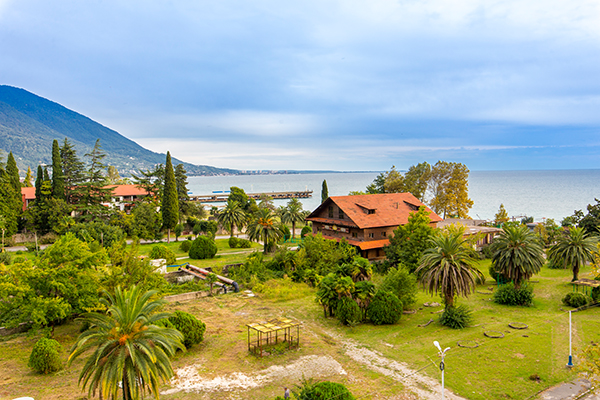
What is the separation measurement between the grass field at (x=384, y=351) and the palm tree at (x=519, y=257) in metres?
2.78

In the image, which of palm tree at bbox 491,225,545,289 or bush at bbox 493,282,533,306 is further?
palm tree at bbox 491,225,545,289

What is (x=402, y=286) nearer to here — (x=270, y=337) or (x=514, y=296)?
(x=514, y=296)

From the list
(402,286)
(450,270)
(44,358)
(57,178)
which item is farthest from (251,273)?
(57,178)

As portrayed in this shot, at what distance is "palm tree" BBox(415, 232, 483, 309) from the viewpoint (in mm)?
25656

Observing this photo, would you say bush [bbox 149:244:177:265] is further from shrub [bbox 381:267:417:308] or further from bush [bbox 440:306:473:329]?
bush [bbox 440:306:473:329]

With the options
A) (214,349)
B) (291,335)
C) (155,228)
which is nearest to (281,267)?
(291,335)

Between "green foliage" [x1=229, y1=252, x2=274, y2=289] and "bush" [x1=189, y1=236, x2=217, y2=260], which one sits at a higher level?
"bush" [x1=189, y1=236, x2=217, y2=260]

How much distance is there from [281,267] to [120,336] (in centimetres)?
3063

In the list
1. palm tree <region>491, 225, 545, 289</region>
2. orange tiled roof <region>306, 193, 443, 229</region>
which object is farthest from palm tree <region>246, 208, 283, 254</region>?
palm tree <region>491, 225, 545, 289</region>

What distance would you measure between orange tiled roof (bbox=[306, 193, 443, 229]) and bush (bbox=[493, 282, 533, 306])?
59.7ft

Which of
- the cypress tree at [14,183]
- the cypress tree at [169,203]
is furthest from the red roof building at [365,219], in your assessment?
the cypress tree at [14,183]

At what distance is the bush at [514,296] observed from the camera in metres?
30.5

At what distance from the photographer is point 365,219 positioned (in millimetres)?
50125

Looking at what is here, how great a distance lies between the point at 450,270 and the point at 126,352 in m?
21.0
